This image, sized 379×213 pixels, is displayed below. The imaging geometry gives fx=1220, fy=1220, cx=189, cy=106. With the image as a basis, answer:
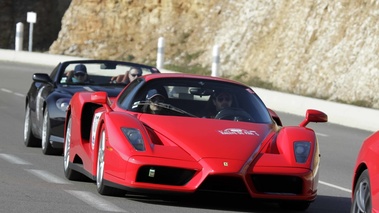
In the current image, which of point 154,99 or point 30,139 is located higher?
point 154,99

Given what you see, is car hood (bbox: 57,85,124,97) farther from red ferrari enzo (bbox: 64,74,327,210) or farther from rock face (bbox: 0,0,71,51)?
rock face (bbox: 0,0,71,51)

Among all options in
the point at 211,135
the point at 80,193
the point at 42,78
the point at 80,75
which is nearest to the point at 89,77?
the point at 80,75

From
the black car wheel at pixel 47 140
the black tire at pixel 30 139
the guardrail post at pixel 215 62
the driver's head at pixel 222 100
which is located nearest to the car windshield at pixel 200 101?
the driver's head at pixel 222 100

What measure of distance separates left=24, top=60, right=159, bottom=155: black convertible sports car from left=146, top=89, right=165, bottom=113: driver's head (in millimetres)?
3095

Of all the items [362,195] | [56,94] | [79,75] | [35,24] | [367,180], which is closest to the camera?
[367,180]

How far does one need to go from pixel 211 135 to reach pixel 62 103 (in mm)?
4625

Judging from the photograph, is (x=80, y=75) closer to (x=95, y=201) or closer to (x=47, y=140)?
(x=47, y=140)

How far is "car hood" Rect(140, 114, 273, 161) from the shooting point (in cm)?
998

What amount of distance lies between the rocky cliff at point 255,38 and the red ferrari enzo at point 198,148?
58.0ft

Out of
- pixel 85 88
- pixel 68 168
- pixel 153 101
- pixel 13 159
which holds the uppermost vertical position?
pixel 153 101

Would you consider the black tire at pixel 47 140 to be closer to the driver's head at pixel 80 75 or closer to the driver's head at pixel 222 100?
the driver's head at pixel 80 75

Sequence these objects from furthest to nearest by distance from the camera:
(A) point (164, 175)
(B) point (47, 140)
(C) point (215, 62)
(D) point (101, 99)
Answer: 1. (C) point (215, 62)
2. (B) point (47, 140)
3. (D) point (101, 99)
4. (A) point (164, 175)

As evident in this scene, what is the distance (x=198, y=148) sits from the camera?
10.0 meters

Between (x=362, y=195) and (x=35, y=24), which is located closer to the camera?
(x=362, y=195)
